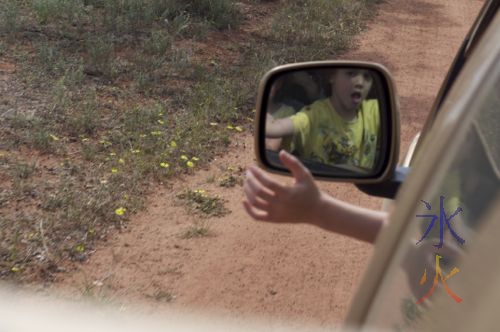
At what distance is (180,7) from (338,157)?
654 cm

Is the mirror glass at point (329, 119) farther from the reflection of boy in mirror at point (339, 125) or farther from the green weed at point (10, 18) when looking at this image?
the green weed at point (10, 18)

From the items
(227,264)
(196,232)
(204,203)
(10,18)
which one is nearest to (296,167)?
(227,264)

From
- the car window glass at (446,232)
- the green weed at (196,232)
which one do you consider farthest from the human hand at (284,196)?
the green weed at (196,232)

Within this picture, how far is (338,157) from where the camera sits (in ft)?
7.22

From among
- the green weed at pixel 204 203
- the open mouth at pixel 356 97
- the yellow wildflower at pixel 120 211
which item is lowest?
the green weed at pixel 204 203

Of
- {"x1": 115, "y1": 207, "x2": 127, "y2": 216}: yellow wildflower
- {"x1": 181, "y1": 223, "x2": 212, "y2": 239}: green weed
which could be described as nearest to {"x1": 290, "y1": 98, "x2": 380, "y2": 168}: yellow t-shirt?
{"x1": 181, "y1": 223, "x2": 212, "y2": 239}: green weed

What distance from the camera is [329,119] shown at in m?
2.15

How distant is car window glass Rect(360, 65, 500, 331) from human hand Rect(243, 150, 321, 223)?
46 centimetres

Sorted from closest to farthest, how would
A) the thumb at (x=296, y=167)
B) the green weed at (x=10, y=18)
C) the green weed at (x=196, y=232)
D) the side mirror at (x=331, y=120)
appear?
the thumb at (x=296, y=167)
the side mirror at (x=331, y=120)
the green weed at (x=196, y=232)
the green weed at (x=10, y=18)

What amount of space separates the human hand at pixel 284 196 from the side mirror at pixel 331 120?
34 centimetres

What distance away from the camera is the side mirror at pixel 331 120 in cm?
211

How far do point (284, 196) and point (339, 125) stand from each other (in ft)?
1.51

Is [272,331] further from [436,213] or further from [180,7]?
[180,7]

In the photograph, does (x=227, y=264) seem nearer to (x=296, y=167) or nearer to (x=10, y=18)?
(x=296, y=167)
